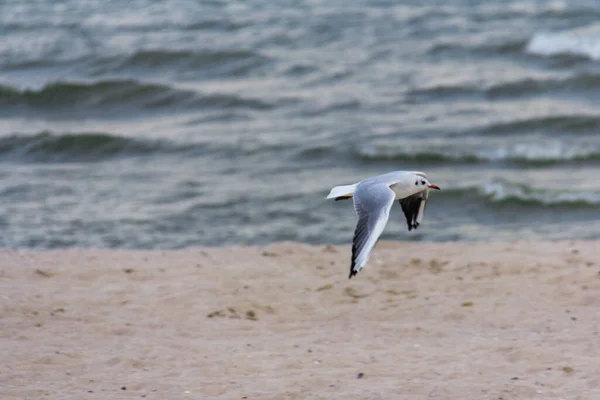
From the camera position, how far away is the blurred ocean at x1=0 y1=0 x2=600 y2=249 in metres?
9.62

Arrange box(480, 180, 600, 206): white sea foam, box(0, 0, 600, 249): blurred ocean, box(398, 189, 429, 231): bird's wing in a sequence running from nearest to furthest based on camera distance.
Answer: box(398, 189, 429, 231): bird's wing → box(0, 0, 600, 249): blurred ocean → box(480, 180, 600, 206): white sea foam

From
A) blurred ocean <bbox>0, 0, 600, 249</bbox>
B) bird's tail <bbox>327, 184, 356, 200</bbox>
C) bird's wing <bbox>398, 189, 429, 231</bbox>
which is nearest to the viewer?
bird's tail <bbox>327, 184, 356, 200</bbox>

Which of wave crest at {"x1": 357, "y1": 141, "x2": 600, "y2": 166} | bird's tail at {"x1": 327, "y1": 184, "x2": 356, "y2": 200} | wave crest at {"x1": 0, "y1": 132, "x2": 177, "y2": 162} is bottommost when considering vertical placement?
wave crest at {"x1": 357, "y1": 141, "x2": 600, "y2": 166}

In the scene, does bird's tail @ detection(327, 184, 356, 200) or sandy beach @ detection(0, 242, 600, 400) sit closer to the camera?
sandy beach @ detection(0, 242, 600, 400)

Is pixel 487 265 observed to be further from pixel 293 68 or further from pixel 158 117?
pixel 293 68

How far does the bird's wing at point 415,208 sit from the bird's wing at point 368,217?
715 mm

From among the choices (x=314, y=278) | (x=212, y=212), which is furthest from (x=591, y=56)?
(x=314, y=278)

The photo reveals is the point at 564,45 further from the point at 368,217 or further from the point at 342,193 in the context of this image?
the point at 368,217

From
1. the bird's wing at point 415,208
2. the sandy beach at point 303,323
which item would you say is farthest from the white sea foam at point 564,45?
the bird's wing at point 415,208

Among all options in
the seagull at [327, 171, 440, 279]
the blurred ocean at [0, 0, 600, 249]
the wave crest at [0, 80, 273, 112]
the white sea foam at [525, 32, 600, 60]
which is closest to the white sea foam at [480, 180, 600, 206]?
the blurred ocean at [0, 0, 600, 249]

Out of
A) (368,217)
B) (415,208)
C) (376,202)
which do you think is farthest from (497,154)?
(368,217)

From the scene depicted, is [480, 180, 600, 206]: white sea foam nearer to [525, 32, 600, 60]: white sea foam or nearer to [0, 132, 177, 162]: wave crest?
[0, 132, 177, 162]: wave crest

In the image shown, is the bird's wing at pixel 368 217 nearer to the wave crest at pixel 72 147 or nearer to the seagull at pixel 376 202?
the seagull at pixel 376 202

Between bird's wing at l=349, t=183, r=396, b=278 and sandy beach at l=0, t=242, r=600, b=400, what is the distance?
0.80m
